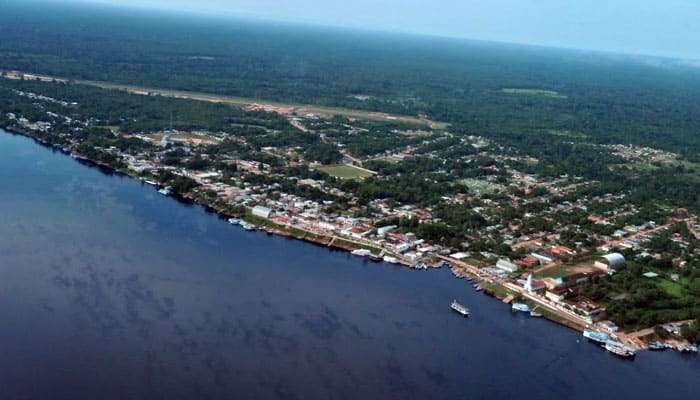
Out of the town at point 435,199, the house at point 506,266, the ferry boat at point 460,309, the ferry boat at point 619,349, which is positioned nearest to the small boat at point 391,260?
the town at point 435,199

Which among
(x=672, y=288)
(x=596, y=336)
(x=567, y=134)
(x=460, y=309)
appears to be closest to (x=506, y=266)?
(x=460, y=309)

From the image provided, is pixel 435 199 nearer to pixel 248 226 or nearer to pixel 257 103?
pixel 248 226

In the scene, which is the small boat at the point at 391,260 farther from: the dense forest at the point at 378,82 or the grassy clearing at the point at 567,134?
the grassy clearing at the point at 567,134

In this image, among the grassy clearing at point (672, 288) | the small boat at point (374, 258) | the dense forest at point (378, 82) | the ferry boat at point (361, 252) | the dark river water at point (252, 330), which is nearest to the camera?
the dark river water at point (252, 330)

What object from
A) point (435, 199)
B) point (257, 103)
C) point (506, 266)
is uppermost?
point (435, 199)

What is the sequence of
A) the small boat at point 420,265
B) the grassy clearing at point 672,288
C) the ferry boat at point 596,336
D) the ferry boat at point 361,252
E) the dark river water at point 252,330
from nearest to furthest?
the dark river water at point 252,330, the ferry boat at point 596,336, the grassy clearing at point 672,288, the small boat at point 420,265, the ferry boat at point 361,252

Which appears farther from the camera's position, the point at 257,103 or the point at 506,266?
the point at 257,103

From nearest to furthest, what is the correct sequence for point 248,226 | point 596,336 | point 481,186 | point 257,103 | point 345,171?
point 596,336 → point 248,226 → point 481,186 → point 345,171 → point 257,103
